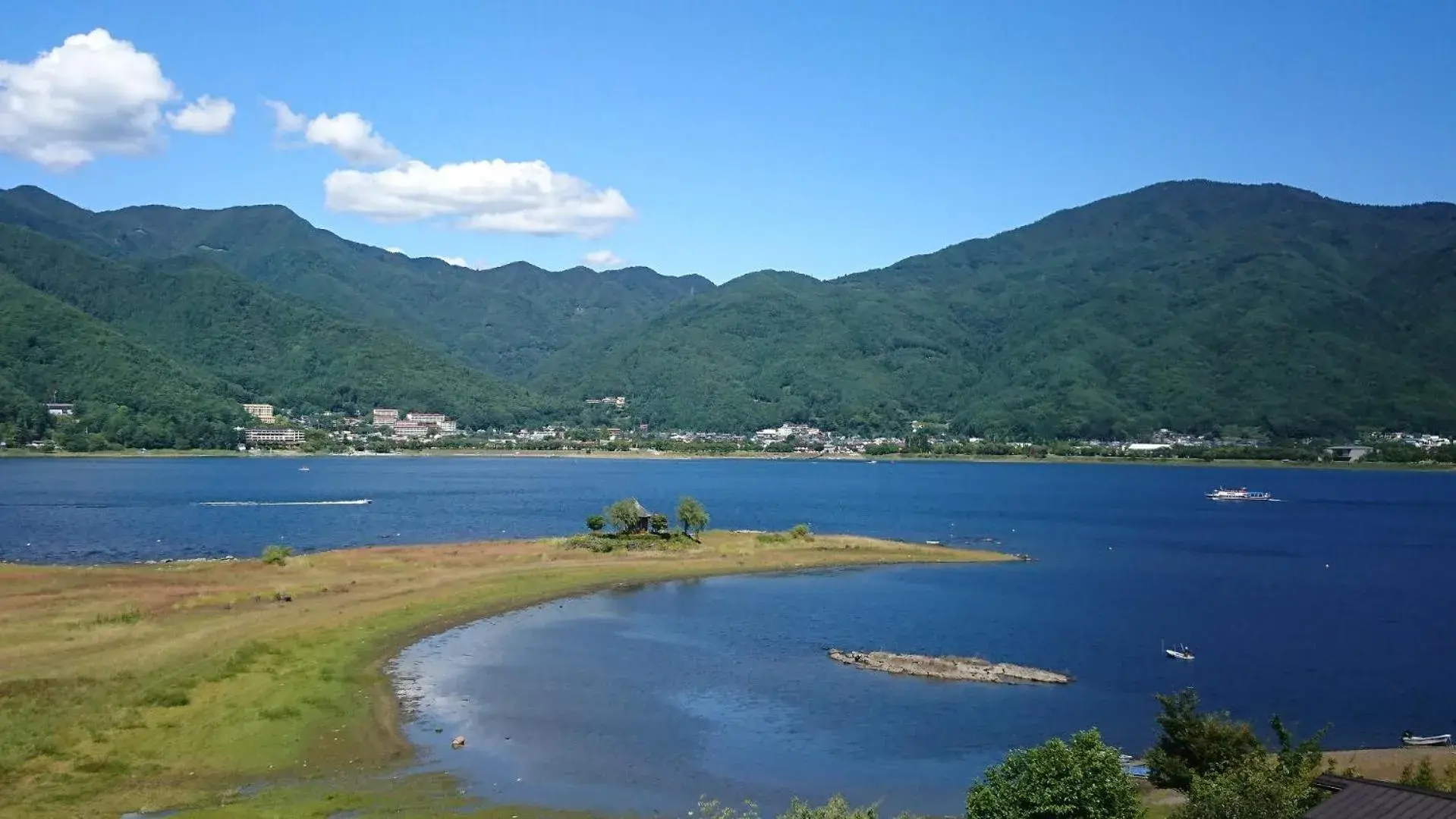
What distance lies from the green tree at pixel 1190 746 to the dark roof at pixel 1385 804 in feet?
36.9

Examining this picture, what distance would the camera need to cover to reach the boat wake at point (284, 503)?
4480 inches

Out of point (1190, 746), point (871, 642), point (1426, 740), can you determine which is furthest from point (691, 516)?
point (1190, 746)

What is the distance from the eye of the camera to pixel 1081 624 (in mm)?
56062

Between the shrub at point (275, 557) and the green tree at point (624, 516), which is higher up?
the green tree at point (624, 516)

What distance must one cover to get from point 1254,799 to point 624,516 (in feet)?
207

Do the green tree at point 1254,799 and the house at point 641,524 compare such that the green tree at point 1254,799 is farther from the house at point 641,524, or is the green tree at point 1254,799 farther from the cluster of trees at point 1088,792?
the house at point 641,524

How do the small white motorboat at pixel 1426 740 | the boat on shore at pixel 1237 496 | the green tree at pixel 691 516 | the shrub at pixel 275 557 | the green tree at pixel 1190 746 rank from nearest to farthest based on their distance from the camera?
the green tree at pixel 1190 746
the small white motorboat at pixel 1426 740
the shrub at pixel 275 557
the green tree at pixel 691 516
the boat on shore at pixel 1237 496

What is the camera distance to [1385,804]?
1497cm

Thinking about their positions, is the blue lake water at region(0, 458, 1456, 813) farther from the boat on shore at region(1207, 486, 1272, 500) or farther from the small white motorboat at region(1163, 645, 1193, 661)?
the boat on shore at region(1207, 486, 1272, 500)

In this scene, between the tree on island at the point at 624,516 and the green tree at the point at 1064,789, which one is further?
the tree on island at the point at 624,516

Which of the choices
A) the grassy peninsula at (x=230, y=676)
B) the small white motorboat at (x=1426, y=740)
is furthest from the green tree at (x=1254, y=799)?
the small white motorboat at (x=1426, y=740)

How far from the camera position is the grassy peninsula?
26.5 m

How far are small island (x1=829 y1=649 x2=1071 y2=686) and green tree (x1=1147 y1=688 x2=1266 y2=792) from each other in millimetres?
13264

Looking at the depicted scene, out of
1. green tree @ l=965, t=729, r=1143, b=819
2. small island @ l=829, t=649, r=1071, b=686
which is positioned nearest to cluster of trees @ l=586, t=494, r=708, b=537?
small island @ l=829, t=649, r=1071, b=686
